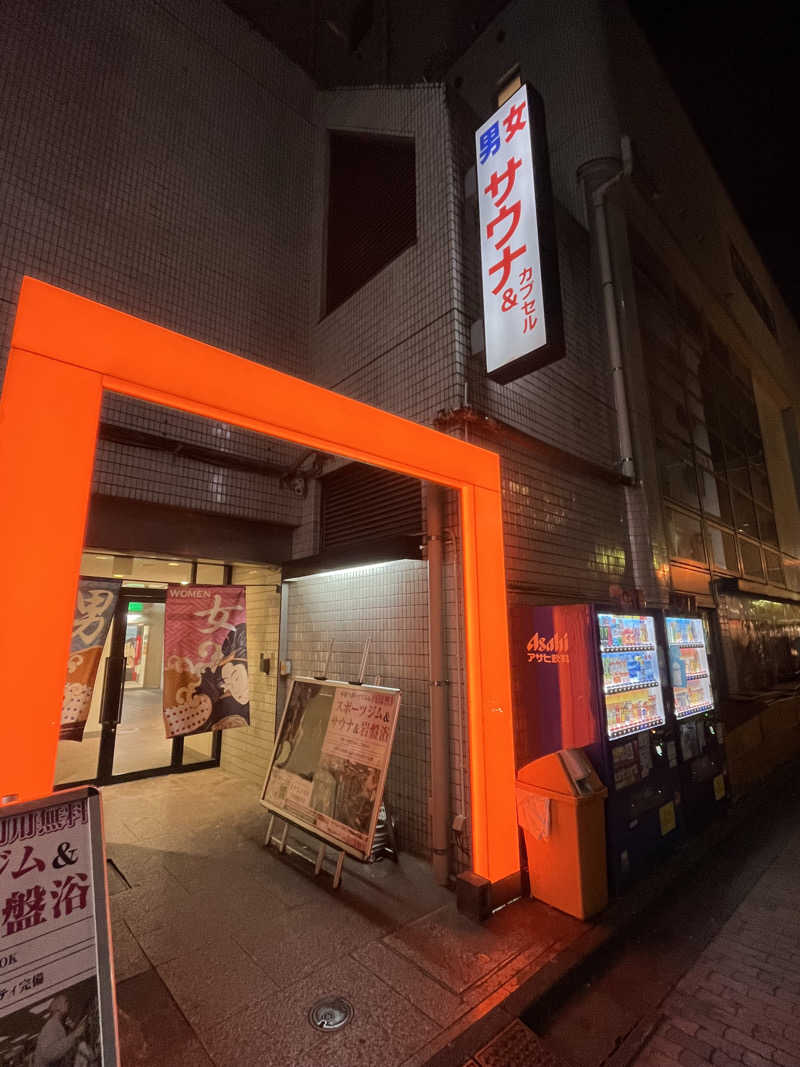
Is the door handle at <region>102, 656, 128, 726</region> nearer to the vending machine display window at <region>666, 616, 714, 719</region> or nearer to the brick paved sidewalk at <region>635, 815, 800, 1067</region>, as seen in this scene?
the brick paved sidewalk at <region>635, 815, 800, 1067</region>

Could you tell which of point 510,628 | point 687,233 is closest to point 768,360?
point 687,233

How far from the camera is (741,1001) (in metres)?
3.33

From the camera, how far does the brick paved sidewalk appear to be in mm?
2932

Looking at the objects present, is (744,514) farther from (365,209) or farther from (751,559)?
(365,209)

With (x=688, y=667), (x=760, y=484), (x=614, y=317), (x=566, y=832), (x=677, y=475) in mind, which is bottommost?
(x=566, y=832)

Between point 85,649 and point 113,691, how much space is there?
258cm

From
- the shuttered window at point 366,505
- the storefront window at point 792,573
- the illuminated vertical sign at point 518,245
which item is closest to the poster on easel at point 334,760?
the shuttered window at point 366,505

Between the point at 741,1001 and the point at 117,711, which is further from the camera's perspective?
the point at 117,711

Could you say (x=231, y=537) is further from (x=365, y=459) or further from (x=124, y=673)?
(x=365, y=459)

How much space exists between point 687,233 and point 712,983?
41.2 feet

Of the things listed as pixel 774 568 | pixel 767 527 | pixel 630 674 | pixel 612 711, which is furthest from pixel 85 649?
pixel 767 527

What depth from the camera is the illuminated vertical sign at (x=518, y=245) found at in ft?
16.1

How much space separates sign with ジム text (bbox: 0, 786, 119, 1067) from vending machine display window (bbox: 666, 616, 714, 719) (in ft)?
17.8

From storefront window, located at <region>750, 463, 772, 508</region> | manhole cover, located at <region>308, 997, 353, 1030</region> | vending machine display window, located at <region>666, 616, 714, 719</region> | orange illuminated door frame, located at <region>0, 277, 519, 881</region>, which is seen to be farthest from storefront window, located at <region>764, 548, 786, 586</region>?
manhole cover, located at <region>308, 997, 353, 1030</region>
